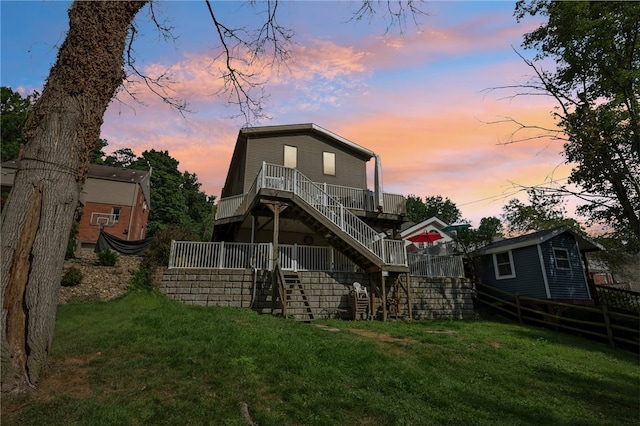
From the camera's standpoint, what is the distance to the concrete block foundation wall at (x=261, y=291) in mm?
11531

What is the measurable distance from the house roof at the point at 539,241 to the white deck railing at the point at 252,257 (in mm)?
9369

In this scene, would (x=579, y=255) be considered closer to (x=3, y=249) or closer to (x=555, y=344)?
(x=555, y=344)

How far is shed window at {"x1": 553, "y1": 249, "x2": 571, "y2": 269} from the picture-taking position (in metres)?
16.9

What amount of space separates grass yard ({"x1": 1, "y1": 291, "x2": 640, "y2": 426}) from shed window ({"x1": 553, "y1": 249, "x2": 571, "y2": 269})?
963 centimetres

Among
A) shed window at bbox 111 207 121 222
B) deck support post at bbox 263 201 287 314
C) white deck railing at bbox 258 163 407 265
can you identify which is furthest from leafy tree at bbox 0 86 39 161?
deck support post at bbox 263 201 287 314

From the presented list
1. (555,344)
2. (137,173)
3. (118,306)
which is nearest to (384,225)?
(555,344)

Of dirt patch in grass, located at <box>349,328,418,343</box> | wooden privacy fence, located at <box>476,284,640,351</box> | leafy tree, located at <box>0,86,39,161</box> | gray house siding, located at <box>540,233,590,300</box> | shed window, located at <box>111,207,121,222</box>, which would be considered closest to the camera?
dirt patch in grass, located at <box>349,328,418,343</box>

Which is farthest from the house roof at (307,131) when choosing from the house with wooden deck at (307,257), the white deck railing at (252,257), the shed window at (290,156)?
the white deck railing at (252,257)

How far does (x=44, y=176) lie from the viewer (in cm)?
395

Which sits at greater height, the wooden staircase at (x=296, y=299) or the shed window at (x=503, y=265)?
the shed window at (x=503, y=265)

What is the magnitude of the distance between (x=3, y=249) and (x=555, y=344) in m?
13.6

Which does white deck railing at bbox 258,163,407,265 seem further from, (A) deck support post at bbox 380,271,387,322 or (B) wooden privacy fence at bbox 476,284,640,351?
(B) wooden privacy fence at bbox 476,284,640,351

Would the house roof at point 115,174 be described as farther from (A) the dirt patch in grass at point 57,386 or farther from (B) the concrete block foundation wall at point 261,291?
(A) the dirt patch in grass at point 57,386

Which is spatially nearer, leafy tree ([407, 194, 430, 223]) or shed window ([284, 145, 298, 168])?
shed window ([284, 145, 298, 168])
